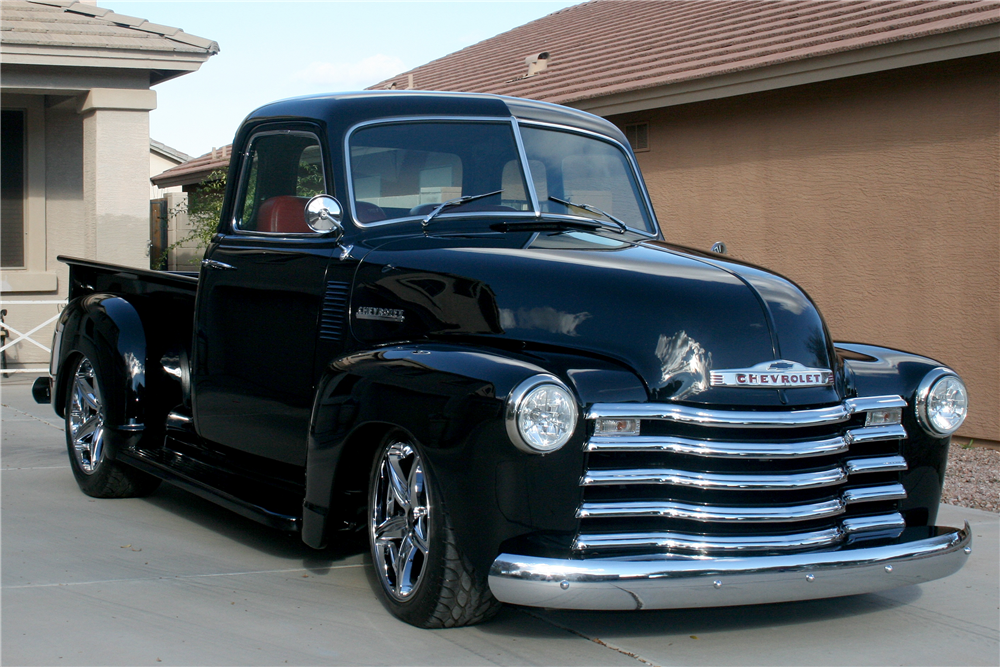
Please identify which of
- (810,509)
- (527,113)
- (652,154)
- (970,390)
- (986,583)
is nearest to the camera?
(810,509)

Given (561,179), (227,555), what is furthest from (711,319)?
(227,555)

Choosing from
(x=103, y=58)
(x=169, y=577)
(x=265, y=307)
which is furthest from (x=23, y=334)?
(x=169, y=577)

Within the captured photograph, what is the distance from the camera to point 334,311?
445cm

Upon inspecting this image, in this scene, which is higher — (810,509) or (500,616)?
(810,509)

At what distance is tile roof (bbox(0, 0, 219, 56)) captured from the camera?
11.2 metres

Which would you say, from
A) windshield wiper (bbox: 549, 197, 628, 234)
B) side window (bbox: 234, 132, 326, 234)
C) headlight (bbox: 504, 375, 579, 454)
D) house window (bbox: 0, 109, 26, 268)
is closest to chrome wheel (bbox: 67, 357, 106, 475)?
side window (bbox: 234, 132, 326, 234)

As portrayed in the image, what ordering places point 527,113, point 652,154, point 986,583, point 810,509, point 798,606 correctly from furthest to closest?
point 652,154 → point 527,113 → point 986,583 → point 798,606 → point 810,509

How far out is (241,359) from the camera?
4.96 metres

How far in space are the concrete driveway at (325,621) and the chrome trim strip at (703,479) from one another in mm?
610

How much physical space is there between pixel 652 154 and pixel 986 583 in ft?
21.4

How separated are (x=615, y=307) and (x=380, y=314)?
1.04 meters

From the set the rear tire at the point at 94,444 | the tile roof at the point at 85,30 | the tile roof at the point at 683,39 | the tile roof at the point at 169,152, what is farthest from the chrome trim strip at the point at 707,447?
the tile roof at the point at 169,152

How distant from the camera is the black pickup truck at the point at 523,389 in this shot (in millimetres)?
3352

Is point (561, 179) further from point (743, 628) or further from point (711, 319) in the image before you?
point (743, 628)
